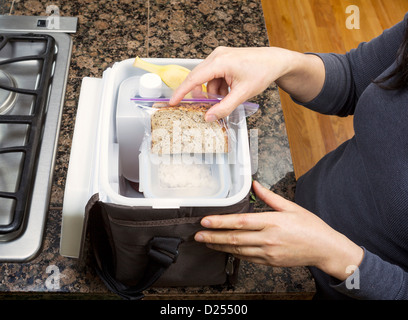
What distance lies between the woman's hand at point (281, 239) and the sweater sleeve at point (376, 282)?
0.04 feet

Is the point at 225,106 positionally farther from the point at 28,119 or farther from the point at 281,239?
the point at 28,119

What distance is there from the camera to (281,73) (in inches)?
27.1

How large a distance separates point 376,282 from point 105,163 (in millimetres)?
485

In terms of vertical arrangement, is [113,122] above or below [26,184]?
above

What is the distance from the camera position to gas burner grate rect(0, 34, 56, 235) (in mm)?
645

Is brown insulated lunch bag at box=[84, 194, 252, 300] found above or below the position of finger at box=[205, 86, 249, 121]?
below

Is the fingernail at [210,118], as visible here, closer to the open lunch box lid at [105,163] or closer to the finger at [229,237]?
the open lunch box lid at [105,163]

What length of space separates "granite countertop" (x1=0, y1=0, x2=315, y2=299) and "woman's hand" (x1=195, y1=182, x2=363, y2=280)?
0.13 metres

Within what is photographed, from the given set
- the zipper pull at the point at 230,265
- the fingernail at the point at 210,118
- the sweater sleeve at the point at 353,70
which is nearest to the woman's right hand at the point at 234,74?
the fingernail at the point at 210,118

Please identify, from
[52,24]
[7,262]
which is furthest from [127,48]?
[7,262]

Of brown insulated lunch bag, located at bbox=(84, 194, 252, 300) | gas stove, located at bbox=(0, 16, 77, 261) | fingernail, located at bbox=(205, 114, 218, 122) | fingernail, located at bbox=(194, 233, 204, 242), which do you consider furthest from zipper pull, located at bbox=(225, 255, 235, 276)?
gas stove, located at bbox=(0, 16, 77, 261)

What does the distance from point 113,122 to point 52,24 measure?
45 cm

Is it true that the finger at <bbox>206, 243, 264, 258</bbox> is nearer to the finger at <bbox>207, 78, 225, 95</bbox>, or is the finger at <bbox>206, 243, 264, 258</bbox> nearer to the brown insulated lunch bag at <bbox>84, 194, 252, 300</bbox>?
the brown insulated lunch bag at <bbox>84, 194, 252, 300</bbox>
